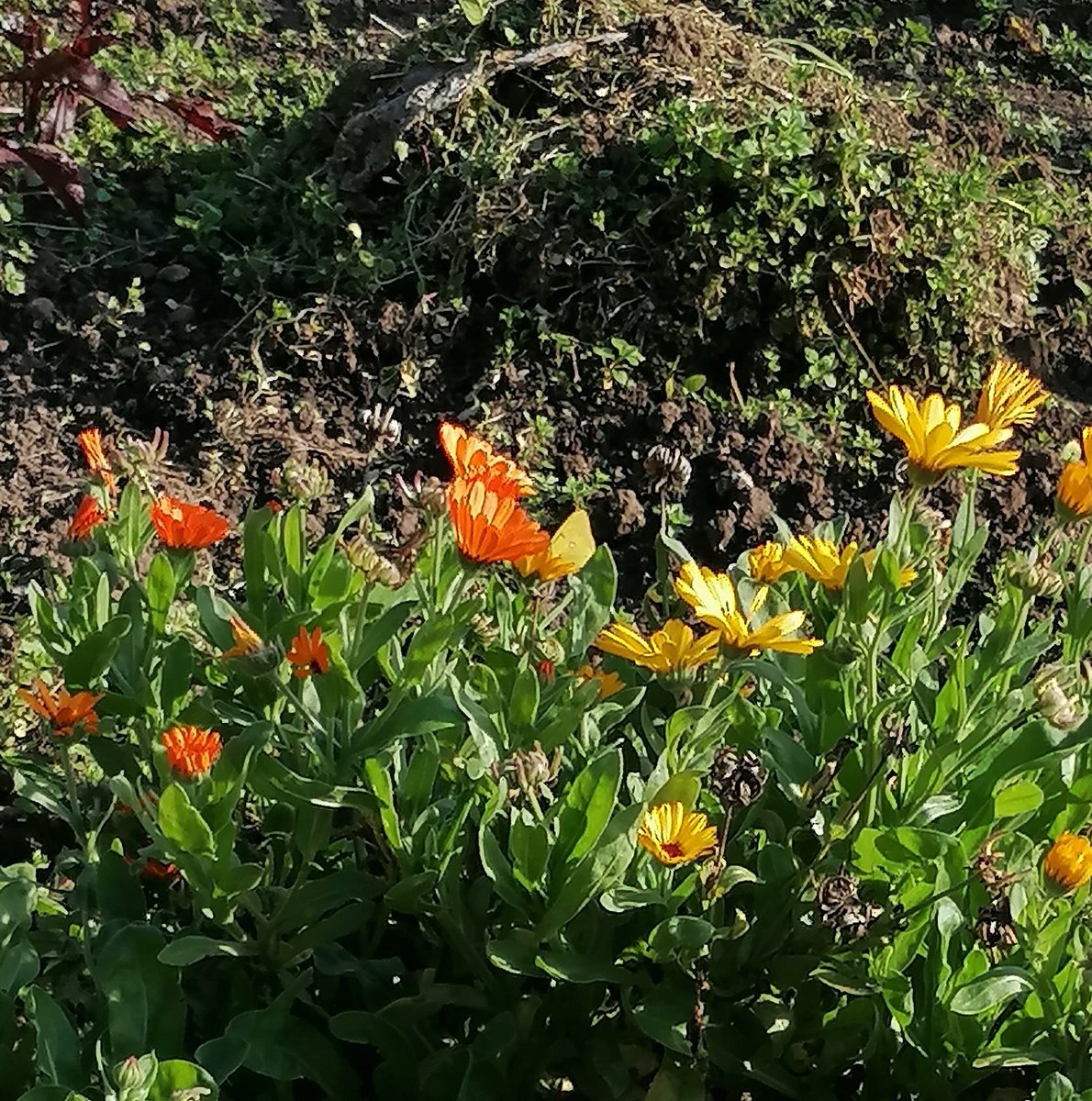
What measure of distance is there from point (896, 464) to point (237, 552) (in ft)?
4.62

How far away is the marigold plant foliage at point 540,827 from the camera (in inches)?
50.8

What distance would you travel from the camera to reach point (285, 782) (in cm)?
132

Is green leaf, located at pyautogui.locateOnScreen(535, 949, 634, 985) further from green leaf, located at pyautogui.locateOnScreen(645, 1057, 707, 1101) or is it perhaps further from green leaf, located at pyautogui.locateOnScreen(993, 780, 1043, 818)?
green leaf, located at pyautogui.locateOnScreen(993, 780, 1043, 818)

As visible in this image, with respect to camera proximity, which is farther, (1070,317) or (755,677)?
(1070,317)

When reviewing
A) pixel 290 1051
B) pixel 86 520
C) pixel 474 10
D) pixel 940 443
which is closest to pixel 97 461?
pixel 86 520

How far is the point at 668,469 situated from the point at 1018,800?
1.15 m

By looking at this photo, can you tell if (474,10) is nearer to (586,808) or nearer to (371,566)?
(371,566)

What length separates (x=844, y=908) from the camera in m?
1.87

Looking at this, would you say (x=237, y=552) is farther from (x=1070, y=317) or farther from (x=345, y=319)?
(x=1070, y=317)

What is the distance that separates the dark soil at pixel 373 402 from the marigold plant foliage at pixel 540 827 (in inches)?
41.5

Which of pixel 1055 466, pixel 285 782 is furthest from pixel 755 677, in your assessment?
pixel 1055 466

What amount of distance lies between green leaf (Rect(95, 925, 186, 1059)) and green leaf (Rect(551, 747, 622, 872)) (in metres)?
0.41

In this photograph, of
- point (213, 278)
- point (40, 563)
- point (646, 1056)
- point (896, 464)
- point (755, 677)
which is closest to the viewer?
point (646, 1056)

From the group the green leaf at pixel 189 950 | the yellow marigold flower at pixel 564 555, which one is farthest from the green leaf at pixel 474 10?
the green leaf at pixel 189 950
